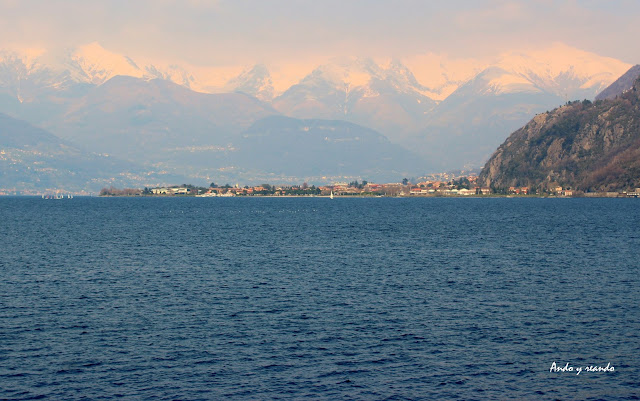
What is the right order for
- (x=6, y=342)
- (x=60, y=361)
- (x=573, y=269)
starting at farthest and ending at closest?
(x=573, y=269) → (x=6, y=342) → (x=60, y=361)

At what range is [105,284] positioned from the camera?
6938 cm

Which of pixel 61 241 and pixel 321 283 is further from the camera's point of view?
pixel 61 241

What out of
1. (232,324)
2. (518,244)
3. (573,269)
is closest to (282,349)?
(232,324)

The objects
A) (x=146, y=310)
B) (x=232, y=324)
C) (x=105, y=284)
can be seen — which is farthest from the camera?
(x=105, y=284)

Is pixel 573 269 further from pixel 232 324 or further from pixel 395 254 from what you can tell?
pixel 232 324

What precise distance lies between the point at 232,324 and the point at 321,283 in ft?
63.1

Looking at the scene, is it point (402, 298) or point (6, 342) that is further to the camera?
point (402, 298)

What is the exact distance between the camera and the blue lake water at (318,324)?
39.6 meters

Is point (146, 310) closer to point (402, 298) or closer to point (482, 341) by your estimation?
point (402, 298)

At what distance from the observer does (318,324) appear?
172ft

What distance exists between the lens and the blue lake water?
3962 centimetres

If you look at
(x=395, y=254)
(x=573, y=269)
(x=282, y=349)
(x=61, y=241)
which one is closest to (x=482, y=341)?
(x=282, y=349)

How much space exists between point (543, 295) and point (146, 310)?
108ft

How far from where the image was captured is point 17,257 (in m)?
91.3
